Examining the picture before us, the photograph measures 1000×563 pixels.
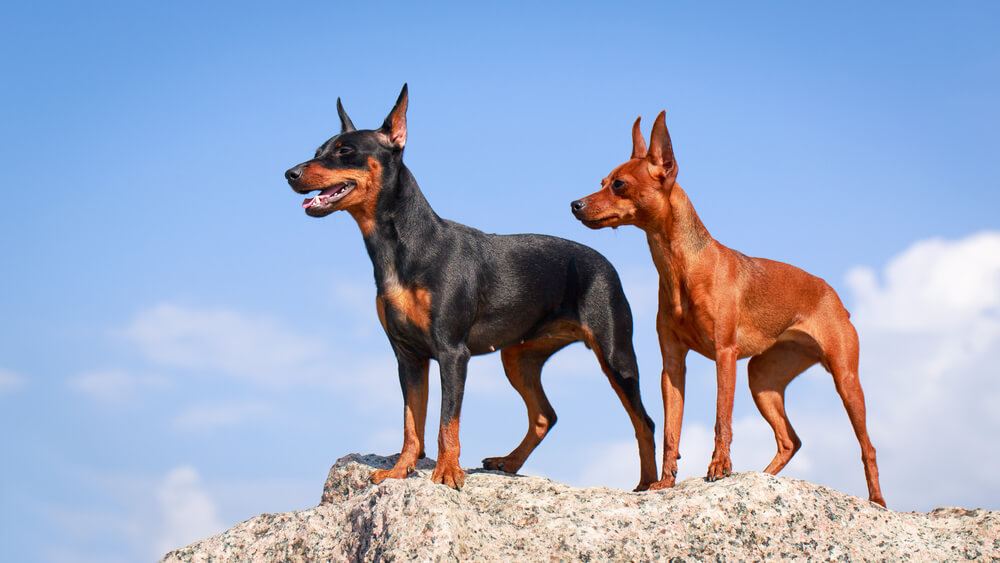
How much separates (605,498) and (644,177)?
2.67 metres

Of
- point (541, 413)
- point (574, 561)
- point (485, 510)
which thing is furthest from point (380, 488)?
point (541, 413)

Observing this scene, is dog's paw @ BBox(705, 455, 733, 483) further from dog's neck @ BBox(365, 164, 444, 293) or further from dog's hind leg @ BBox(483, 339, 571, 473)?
dog's neck @ BBox(365, 164, 444, 293)

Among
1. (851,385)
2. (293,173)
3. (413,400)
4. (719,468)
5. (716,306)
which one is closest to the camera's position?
(719,468)

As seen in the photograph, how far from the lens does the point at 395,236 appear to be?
7.85 metres

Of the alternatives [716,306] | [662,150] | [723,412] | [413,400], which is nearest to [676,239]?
[716,306]

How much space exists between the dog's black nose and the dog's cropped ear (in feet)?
9.70

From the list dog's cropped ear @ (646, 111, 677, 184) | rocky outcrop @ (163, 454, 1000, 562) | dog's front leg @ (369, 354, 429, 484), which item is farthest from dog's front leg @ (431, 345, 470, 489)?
dog's cropped ear @ (646, 111, 677, 184)

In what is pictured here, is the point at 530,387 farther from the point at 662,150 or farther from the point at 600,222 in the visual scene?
the point at 662,150

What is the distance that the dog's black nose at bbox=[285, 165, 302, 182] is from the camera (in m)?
7.65

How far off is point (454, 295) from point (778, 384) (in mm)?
3438

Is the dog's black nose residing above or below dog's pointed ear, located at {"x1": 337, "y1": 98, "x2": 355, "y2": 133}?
below

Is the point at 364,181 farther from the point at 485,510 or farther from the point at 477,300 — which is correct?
the point at 485,510

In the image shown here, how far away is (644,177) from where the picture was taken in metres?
7.84

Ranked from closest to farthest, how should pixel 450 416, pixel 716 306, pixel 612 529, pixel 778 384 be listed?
pixel 612 529 → pixel 450 416 → pixel 716 306 → pixel 778 384
